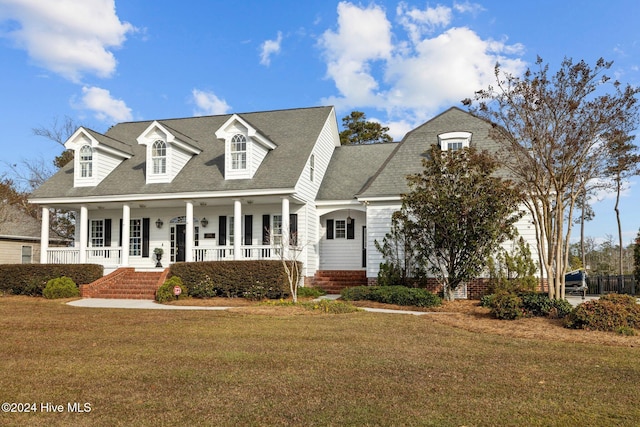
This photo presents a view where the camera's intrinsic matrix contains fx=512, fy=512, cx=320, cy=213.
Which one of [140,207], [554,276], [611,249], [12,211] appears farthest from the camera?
[611,249]

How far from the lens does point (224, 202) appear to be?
22.0 m

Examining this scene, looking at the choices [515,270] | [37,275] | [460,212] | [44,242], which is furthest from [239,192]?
[515,270]

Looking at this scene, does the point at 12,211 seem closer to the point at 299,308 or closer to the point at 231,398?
the point at 299,308

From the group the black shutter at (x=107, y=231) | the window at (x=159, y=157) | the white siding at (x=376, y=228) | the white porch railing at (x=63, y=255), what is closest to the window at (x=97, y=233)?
the black shutter at (x=107, y=231)

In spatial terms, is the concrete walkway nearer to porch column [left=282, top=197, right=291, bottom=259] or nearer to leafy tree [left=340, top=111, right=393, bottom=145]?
porch column [left=282, top=197, right=291, bottom=259]

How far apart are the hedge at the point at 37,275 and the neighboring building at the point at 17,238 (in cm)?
711

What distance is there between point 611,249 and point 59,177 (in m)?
46.9

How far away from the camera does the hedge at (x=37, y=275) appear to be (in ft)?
66.5

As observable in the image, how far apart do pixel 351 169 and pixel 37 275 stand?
1428 centimetres

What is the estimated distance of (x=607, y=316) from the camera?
436 inches

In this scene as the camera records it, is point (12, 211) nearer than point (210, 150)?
No

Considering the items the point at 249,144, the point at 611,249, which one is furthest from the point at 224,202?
the point at 611,249

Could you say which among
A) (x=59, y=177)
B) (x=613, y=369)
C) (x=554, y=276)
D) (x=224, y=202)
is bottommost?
(x=613, y=369)

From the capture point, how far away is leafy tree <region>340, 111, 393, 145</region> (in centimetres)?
4084
